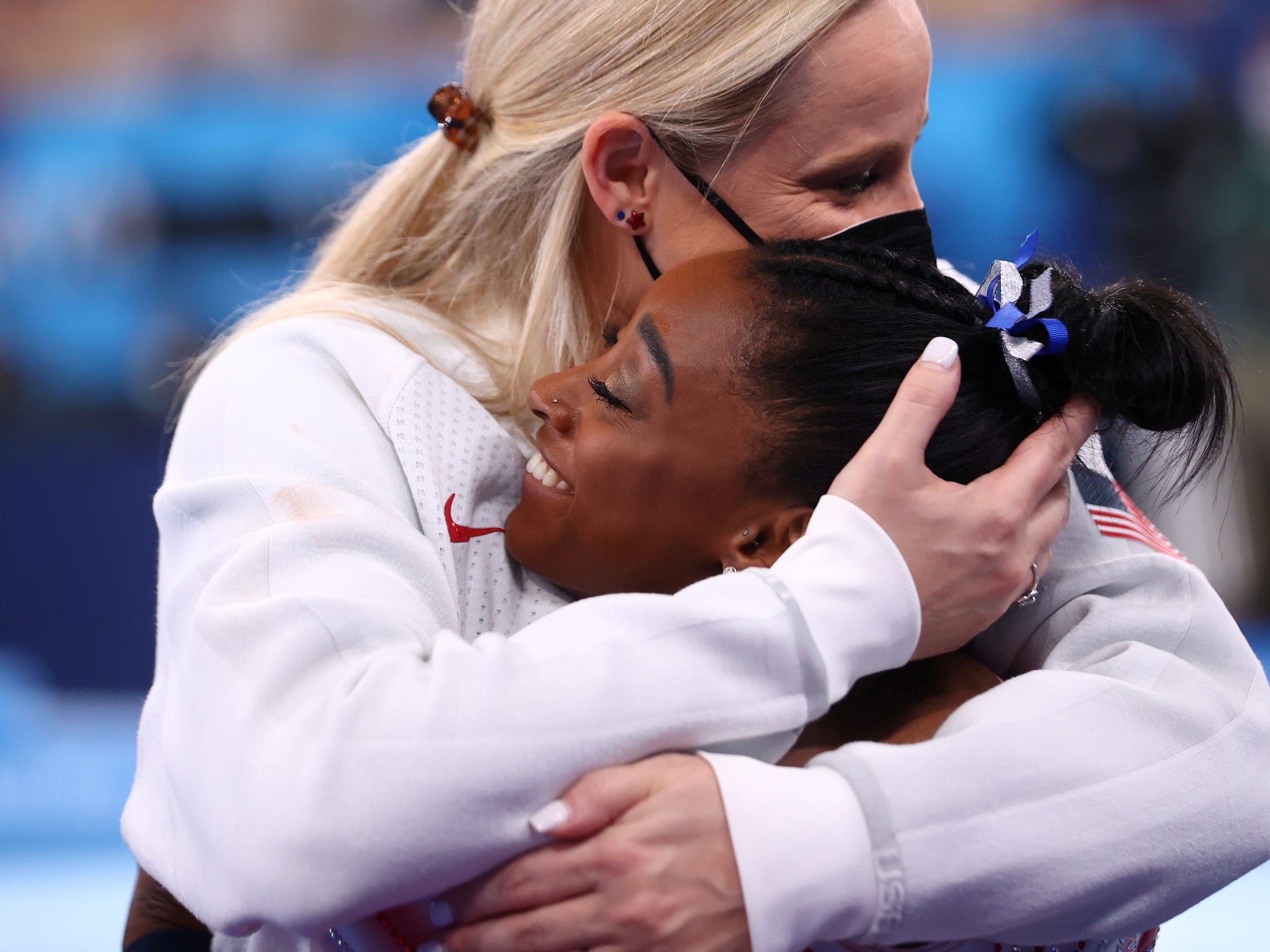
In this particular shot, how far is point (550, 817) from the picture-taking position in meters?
0.98

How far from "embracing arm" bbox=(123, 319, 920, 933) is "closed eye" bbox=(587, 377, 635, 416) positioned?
28 centimetres

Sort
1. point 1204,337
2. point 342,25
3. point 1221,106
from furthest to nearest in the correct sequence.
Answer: point 342,25
point 1221,106
point 1204,337

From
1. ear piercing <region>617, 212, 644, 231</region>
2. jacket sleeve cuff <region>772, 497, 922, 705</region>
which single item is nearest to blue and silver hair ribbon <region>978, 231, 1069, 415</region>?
jacket sleeve cuff <region>772, 497, 922, 705</region>

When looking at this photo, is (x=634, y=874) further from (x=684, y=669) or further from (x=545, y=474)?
(x=545, y=474)

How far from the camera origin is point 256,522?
1136mm

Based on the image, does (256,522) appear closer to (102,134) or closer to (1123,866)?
(1123,866)

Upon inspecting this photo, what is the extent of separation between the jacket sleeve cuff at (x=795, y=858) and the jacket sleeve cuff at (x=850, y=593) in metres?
0.11

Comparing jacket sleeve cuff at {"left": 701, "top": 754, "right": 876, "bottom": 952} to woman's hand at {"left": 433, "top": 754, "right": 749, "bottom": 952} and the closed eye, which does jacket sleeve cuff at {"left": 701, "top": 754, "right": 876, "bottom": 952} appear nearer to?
woman's hand at {"left": 433, "top": 754, "right": 749, "bottom": 952}

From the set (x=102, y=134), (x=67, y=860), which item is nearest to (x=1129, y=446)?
(x=67, y=860)

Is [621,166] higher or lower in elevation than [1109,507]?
higher

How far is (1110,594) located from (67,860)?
113 inches

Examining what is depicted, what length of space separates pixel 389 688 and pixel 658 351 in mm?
519

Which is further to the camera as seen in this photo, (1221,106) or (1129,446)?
(1221,106)

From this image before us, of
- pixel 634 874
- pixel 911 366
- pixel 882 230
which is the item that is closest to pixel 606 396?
pixel 911 366
